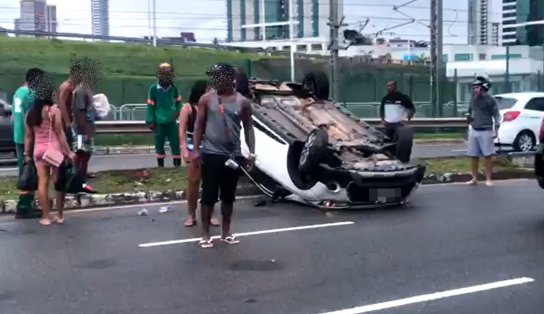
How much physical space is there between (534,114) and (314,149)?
11994 millimetres

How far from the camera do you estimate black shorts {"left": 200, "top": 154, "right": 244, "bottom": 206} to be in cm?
787

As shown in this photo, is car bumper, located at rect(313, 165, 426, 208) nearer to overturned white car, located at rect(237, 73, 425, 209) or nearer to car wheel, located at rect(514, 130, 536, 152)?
overturned white car, located at rect(237, 73, 425, 209)

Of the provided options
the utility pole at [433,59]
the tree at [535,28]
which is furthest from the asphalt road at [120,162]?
the tree at [535,28]

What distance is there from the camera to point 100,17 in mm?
48562

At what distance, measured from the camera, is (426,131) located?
2808 centimetres

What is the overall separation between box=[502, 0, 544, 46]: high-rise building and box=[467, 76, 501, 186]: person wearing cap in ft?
129

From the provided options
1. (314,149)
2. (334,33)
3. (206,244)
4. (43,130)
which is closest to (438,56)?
(334,33)

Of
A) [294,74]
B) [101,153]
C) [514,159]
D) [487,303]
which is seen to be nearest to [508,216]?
[487,303]

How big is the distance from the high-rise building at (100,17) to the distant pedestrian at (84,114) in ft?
117

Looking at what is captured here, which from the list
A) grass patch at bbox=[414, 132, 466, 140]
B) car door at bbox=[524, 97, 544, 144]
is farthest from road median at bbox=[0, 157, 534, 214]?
grass patch at bbox=[414, 132, 466, 140]

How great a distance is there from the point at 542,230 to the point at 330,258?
2.85 meters

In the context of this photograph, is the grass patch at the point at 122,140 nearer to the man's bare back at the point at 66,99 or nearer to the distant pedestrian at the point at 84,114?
the distant pedestrian at the point at 84,114

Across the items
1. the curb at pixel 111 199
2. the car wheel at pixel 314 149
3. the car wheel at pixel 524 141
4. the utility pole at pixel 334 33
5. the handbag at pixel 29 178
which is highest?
A: the utility pole at pixel 334 33

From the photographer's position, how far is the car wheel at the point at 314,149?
9.84 meters
